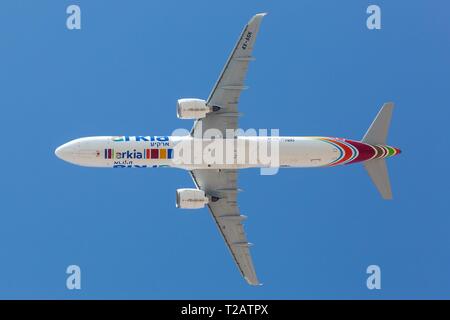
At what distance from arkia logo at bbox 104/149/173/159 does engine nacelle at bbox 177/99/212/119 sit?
3443 mm

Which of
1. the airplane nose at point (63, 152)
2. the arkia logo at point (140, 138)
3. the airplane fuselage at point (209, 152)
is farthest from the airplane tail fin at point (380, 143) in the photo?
the airplane nose at point (63, 152)

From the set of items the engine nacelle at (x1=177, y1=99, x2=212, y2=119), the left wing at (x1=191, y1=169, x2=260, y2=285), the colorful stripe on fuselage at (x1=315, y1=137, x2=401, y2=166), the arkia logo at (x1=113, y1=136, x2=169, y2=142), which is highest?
the engine nacelle at (x1=177, y1=99, x2=212, y2=119)

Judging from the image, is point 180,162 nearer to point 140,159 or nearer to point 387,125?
point 140,159

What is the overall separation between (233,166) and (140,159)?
804 cm

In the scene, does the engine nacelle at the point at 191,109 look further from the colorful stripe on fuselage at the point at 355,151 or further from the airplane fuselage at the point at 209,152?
the colorful stripe on fuselage at the point at 355,151

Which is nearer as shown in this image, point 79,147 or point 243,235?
point 79,147

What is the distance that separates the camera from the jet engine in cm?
7894

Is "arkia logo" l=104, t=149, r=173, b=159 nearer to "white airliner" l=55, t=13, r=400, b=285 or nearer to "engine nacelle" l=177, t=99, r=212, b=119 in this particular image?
"white airliner" l=55, t=13, r=400, b=285

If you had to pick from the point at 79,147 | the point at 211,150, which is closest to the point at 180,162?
the point at 211,150

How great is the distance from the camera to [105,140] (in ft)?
263

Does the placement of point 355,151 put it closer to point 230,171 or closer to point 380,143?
point 380,143

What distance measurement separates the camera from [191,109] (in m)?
79.1

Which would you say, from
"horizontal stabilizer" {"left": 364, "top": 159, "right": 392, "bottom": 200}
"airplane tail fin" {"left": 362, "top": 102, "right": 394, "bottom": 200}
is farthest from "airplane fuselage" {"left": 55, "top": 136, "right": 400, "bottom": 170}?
"horizontal stabilizer" {"left": 364, "top": 159, "right": 392, "bottom": 200}

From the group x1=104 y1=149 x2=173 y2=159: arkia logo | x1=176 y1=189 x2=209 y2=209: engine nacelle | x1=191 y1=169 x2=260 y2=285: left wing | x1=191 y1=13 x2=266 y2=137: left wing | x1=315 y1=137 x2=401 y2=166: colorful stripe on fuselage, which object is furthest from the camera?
x1=191 y1=169 x2=260 y2=285: left wing
